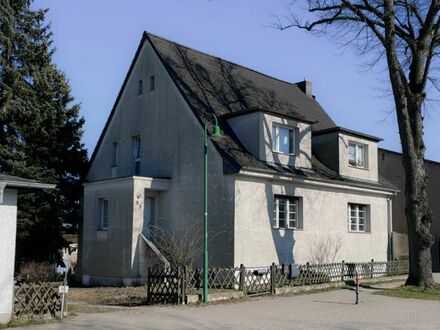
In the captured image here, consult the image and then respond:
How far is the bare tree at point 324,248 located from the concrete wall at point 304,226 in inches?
2.3

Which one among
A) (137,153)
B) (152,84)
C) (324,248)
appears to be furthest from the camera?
(137,153)

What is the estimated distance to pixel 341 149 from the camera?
27.8m

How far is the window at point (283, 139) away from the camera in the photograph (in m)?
24.9

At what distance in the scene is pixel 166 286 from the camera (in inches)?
696

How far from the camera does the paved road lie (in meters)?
13.2

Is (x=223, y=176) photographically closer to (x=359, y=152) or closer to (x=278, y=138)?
(x=278, y=138)

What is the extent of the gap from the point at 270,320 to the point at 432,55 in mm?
14118

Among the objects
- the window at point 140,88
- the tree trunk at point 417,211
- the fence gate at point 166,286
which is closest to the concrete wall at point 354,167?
the tree trunk at point 417,211

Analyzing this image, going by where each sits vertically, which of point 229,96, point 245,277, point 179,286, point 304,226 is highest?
point 229,96

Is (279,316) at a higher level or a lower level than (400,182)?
lower

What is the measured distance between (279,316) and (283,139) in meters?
12.0

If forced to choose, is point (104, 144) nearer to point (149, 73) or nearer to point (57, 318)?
point (149, 73)

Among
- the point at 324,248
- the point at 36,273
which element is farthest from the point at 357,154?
the point at 36,273

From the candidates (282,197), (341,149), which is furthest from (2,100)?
(341,149)
